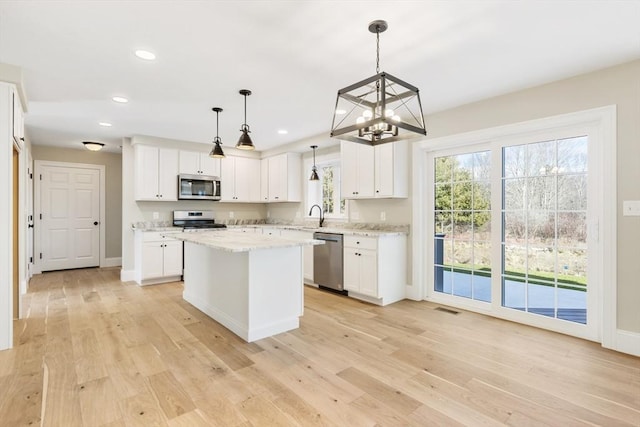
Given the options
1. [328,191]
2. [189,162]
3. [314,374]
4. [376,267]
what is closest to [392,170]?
[376,267]

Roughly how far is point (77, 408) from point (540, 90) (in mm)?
4459

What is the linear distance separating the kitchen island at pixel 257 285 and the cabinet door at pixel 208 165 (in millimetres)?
2827

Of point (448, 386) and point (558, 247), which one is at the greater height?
point (558, 247)

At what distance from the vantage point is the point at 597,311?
9.69 feet

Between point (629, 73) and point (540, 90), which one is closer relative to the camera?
point (629, 73)

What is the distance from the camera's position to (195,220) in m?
6.16

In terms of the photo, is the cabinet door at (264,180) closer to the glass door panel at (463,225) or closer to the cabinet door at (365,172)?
the cabinet door at (365,172)

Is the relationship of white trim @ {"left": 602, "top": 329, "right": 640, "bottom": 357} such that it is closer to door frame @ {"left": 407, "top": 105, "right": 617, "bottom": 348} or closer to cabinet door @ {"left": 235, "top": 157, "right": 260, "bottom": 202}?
door frame @ {"left": 407, "top": 105, "right": 617, "bottom": 348}

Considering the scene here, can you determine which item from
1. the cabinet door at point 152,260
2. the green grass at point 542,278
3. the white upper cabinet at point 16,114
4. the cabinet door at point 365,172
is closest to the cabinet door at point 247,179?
the cabinet door at point 152,260

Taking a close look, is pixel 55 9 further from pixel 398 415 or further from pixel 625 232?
pixel 625 232

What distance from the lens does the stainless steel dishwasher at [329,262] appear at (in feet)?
14.8

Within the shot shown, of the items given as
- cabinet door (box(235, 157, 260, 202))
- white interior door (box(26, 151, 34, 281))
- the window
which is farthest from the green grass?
white interior door (box(26, 151, 34, 281))

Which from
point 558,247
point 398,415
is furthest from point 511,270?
point 398,415

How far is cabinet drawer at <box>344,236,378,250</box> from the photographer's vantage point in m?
4.02
